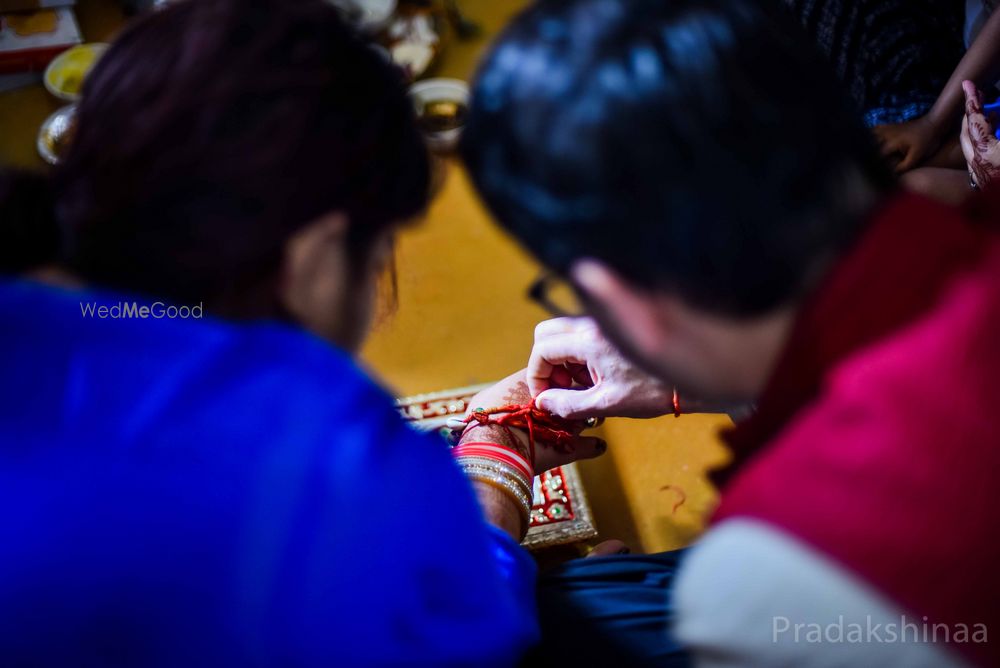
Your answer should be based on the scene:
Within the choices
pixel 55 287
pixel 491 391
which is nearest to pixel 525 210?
pixel 55 287

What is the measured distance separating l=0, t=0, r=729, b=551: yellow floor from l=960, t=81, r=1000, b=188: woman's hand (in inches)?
22.9

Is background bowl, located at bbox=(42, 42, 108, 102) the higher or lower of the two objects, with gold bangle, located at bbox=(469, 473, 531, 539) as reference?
higher

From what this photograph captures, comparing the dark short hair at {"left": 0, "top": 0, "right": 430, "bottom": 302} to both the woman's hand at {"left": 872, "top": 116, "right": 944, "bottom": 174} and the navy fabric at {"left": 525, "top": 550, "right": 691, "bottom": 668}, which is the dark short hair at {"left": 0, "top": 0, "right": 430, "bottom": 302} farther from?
the woman's hand at {"left": 872, "top": 116, "right": 944, "bottom": 174}

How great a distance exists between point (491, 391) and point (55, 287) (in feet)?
2.53

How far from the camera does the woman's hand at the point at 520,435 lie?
1236 millimetres

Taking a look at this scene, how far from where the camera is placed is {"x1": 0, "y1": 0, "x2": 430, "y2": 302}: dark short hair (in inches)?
24.9

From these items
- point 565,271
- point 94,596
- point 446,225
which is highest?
point 565,271

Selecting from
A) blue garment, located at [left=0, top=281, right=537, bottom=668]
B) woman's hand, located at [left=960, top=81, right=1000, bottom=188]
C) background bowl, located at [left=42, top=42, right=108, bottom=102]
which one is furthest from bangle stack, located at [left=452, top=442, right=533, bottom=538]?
background bowl, located at [left=42, top=42, right=108, bottom=102]

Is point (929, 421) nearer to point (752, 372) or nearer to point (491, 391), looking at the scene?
point (752, 372)

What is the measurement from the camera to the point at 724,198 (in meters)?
0.58

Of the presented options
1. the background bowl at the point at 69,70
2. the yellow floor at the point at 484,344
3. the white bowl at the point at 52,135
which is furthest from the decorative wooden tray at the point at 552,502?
the background bowl at the point at 69,70

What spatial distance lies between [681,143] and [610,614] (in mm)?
597

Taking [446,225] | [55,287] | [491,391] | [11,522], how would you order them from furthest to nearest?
[446,225]
[491,391]
[55,287]
[11,522]

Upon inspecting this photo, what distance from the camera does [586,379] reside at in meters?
1.28
